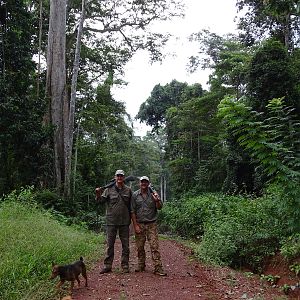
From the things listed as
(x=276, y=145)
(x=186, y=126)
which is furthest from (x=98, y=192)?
(x=186, y=126)

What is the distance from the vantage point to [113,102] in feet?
101

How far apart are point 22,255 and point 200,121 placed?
25.3m

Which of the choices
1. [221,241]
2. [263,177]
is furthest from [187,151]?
[221,241]

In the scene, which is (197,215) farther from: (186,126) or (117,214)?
(186,126)

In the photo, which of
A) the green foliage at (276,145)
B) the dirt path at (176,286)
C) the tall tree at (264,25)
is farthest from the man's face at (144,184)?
the tall tree at (264,25)

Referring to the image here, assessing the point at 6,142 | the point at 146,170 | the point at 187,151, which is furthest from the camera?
the point at 146,170

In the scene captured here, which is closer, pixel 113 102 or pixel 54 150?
pixel 54 150

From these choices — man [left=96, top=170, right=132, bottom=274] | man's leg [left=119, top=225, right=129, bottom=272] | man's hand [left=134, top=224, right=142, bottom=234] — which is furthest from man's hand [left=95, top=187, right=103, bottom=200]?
man's hand [left=134, top=224, right=142, bottom=234]

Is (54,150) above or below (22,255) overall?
above

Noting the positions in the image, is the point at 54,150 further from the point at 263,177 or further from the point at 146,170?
the point at 146,170

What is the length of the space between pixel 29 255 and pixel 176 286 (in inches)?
99.8

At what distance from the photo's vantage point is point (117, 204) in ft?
27.6

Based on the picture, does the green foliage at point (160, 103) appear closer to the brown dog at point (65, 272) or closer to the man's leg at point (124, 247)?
the man's leg at point (124, 247)

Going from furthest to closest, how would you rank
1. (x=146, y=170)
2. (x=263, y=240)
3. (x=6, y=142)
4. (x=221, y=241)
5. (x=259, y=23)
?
1. (x=146, y=170)
2. (x=259, y=23)
3. (x=6, y=142)
4. (x=221, y=241)
5. (x=263, y=240)
